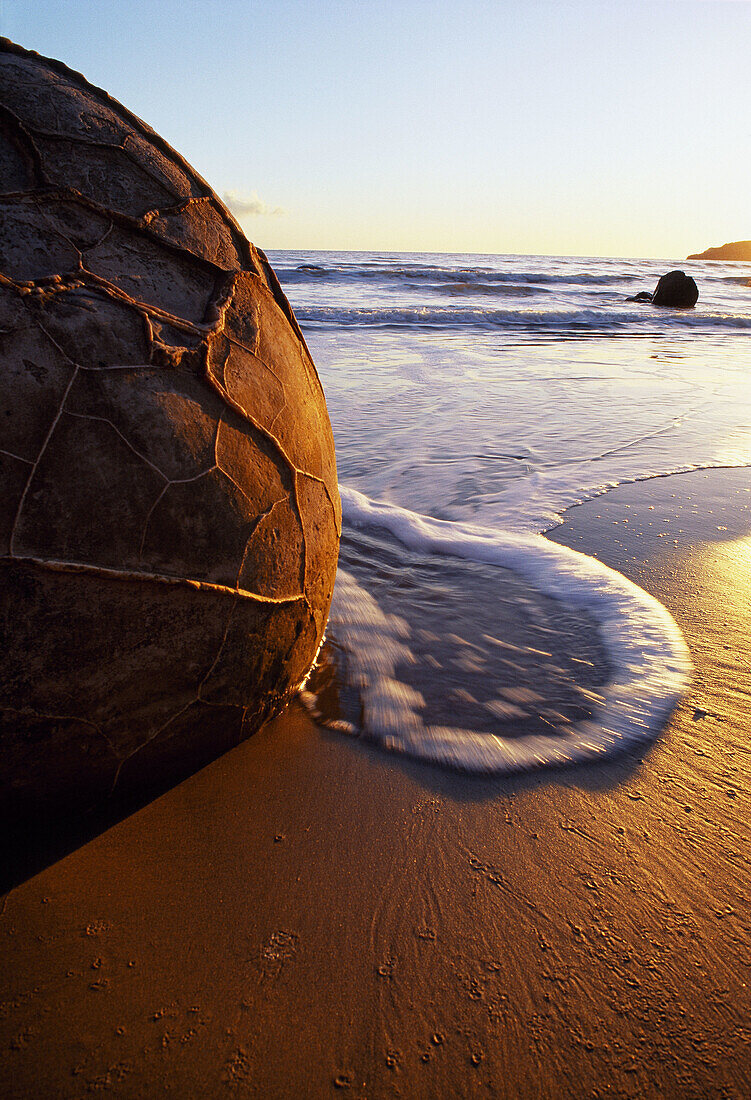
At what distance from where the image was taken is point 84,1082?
1.04m

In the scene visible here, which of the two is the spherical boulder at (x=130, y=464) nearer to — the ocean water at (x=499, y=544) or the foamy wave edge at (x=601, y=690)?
the foamy wave edge at (x=601, y=690)

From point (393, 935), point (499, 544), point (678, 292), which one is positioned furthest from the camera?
point (678, 292)

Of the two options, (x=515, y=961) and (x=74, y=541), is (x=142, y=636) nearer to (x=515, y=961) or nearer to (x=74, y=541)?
(x=74, y=541)

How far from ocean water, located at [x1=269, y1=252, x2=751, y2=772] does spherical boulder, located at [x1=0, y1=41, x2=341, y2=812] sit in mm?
556

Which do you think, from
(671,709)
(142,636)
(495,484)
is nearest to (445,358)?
(495,484)

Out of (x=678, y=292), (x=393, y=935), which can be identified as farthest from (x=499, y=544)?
(x=678, y=292)

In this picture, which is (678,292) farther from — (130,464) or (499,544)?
(130,464)

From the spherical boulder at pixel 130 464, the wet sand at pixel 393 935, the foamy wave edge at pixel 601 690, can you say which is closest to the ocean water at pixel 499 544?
the foamy wave edge at pixel 601 690

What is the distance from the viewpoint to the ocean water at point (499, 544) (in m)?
1.94

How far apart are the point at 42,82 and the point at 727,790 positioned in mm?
2204

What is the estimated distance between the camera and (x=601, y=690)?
204 centimetres

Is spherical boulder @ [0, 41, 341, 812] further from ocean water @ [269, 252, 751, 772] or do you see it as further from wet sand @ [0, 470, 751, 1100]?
ocean water @ [269, 252, 751, 772]

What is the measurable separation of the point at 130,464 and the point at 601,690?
1.44 metres

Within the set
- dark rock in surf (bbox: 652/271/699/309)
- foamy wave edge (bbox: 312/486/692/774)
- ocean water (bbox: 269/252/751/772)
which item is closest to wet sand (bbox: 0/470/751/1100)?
foamy wave edge (bbox: 312/486/692/774)
